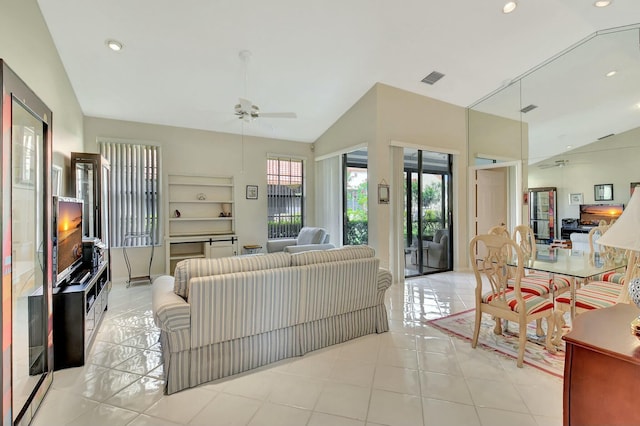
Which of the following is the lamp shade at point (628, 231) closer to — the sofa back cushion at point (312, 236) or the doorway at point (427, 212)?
the doorway at point (427, 212)

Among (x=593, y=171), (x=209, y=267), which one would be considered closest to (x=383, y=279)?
(x=209, y=267)

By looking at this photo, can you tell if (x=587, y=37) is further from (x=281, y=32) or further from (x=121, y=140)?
(x=121, y=140)

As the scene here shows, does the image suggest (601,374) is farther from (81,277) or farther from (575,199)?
(575,199)

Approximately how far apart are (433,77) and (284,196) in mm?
3768

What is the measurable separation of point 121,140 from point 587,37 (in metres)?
7.52

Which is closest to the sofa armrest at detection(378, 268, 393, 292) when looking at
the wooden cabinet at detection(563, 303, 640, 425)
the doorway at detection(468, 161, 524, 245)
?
the wooden cabinet at detection(563, 303, 640, 425)

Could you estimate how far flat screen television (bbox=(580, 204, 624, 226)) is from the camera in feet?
15.7

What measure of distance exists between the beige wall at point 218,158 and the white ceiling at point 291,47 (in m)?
0.30

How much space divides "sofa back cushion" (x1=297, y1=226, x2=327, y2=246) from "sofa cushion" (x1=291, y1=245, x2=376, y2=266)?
2462mm

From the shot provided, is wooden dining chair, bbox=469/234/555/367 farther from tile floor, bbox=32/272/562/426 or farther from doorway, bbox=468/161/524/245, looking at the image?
doorway, bbox=468/161/524/245

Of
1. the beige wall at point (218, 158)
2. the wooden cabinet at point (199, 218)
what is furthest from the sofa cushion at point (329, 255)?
the beige wall at point (218, 158)

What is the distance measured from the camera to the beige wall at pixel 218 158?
5.25m

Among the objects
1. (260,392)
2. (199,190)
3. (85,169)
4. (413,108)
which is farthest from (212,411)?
(413,108)

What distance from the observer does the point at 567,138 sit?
17.7ft
